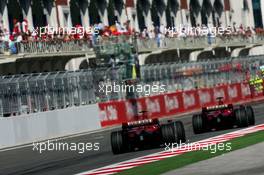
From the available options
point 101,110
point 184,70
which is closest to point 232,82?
point 184,70

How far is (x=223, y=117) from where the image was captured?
86.0 ft

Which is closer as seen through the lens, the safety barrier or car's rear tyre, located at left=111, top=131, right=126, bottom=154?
car's rear tyre, located at left=111, top=131, right=126, bottom=154

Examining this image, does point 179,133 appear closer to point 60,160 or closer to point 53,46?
point 60,160

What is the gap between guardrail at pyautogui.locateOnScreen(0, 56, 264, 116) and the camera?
34.3 meters

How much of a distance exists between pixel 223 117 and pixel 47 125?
37.2ft

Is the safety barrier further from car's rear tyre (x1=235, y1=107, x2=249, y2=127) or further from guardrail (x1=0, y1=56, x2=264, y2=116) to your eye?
car's rear tyre (x1=235, y1=107, x2=249, y2=127)

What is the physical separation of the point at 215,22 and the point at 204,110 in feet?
156

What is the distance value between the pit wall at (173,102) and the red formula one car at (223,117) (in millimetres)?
10994

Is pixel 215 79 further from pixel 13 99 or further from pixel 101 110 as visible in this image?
pixel 13 99

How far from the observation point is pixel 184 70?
49.8 m

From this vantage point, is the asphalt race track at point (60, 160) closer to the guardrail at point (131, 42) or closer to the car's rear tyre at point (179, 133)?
the car's rear tyre at point (179, 133)

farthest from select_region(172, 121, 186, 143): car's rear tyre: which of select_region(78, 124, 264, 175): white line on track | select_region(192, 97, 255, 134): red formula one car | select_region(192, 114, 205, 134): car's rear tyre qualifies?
select_region(192, 114, 205, 134): car's rear tyre

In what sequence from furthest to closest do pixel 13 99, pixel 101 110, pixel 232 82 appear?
pixel 232 82 → pixel 101 110 → pixel 13 99

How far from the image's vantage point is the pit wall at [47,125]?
108 ft
